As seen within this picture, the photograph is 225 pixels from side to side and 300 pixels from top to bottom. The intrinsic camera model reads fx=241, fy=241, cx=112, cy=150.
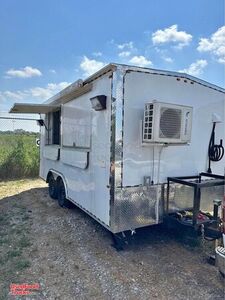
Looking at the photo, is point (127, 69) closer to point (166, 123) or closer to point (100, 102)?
point (100, 102)

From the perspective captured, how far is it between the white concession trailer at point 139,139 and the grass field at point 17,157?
566 cm

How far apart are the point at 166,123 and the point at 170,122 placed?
68 mm

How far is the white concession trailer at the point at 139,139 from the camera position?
124 inches

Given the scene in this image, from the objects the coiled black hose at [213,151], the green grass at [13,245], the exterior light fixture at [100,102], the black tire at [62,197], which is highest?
the exterior light fixture at [100,102]

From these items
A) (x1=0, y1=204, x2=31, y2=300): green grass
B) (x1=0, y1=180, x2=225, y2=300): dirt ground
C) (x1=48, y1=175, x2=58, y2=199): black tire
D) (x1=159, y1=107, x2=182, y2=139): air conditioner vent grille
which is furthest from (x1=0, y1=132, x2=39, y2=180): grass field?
(x1=159, y1=107, x2=182, y2=139): air conditioner vent grille

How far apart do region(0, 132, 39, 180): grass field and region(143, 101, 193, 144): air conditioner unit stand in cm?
726

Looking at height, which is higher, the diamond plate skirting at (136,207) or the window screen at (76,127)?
the window screen at (76,127)

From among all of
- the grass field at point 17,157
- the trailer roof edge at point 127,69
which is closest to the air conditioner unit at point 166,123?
the trailer roof edge at point 127,69

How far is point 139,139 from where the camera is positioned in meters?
3.29

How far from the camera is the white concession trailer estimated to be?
3156 millimetres

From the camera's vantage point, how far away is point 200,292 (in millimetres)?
2541

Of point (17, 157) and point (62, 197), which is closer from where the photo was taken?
point (62, 197)

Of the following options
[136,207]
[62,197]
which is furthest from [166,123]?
[62,197]

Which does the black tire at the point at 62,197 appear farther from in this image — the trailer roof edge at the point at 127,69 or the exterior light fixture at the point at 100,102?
the exterior light fixture at the point at 100,102
